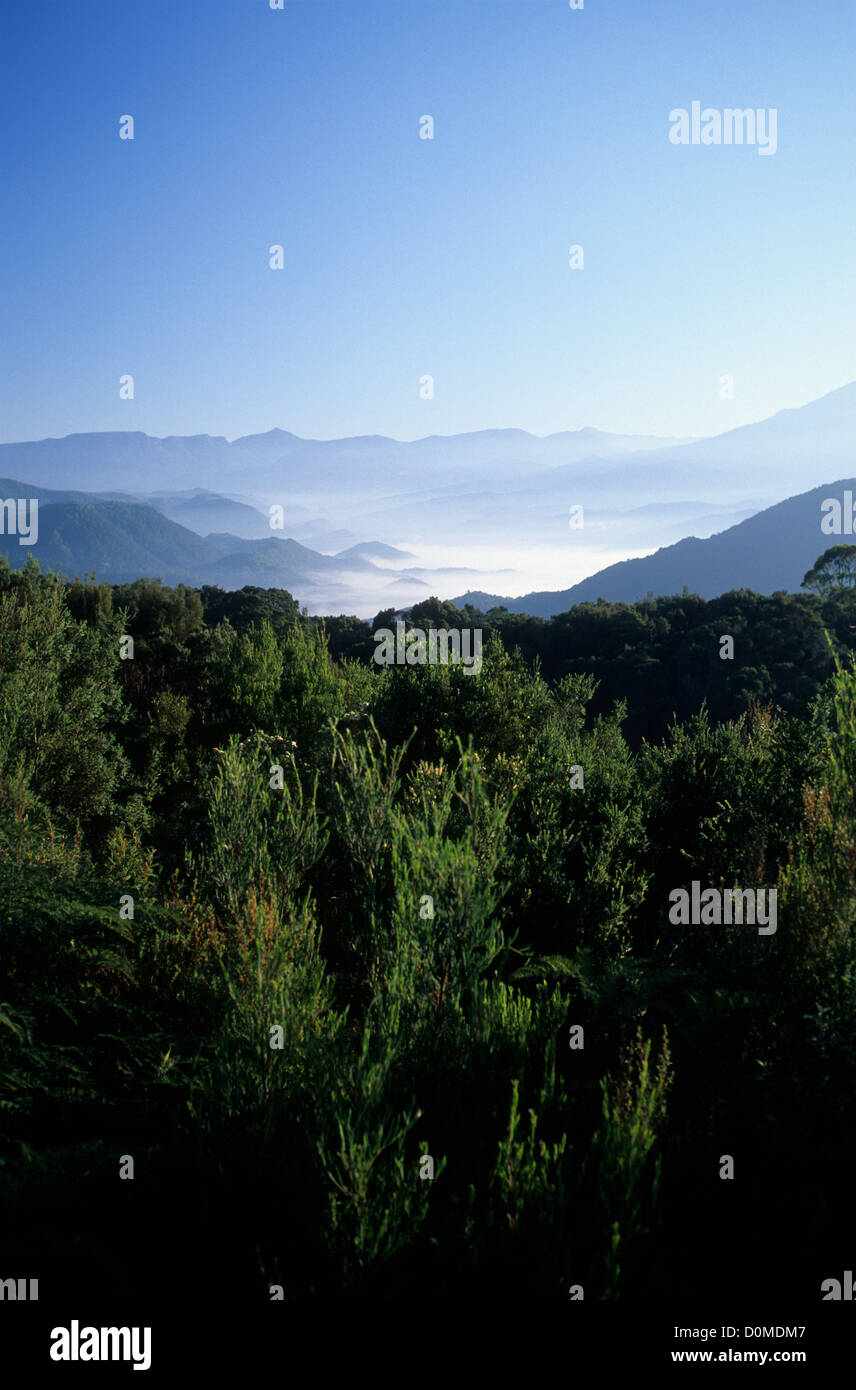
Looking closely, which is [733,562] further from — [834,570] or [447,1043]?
[447,1043]

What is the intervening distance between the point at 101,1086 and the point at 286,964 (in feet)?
5.27

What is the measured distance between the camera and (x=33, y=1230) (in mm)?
3936

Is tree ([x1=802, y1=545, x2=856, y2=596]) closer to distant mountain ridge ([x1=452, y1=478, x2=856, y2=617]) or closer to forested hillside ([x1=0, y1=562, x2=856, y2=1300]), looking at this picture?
forested hillside ([x1=0, y1=562, x2=856, y2=1300])

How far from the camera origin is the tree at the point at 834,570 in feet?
171

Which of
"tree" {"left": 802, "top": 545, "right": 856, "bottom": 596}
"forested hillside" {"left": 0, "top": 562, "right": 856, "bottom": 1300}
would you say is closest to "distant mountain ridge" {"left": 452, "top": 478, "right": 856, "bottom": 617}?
"tree" {"left": 802, "top": 545, "right": 856, "bottom": 596}

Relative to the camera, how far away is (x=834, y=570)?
53250 mm

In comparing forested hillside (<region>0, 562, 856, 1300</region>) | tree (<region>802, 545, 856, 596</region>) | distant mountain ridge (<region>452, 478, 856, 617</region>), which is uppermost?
distant mountain ridge (<region>452, 478, 856, 617</region>)

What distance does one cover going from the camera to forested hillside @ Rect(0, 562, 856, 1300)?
12.3 feet

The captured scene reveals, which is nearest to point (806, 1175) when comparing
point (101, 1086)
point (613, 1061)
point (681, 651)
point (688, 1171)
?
point (688, 1171)

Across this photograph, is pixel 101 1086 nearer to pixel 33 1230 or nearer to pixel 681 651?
pixel 33 1230

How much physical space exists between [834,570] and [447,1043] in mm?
57793

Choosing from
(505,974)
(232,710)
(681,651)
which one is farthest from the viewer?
(681,651)

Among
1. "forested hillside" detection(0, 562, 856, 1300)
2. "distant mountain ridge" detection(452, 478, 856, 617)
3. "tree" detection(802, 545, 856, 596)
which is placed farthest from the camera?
"distant mountain ridge" detection(452, 478, 856, 617)

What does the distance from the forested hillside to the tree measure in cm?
4947
